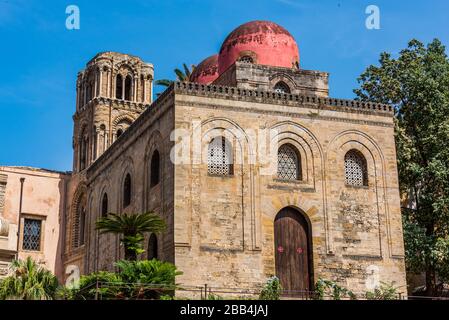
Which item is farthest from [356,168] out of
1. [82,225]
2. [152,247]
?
[82,225]

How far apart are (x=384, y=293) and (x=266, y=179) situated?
5343mm

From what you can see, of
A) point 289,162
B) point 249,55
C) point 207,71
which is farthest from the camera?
point 207,71

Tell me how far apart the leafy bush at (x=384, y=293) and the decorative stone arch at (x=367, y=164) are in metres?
1.10

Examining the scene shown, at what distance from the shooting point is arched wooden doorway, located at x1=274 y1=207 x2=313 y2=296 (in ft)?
85.4

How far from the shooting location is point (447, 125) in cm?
2964

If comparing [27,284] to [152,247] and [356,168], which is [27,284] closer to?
[152,247]

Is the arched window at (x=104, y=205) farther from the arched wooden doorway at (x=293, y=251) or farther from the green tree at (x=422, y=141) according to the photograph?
the green tree at (x=422, y=141)

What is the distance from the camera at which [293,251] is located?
86.3 ft

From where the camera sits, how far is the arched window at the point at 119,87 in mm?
44656

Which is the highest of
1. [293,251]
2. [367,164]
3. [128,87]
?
A: [128,87]

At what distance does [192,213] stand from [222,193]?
126 cm

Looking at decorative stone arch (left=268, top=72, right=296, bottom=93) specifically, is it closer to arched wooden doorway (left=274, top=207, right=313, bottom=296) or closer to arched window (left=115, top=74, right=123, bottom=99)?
arched wooden doorway (left=274, top=207, right=313, bottom=296)

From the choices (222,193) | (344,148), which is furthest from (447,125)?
(222,193)

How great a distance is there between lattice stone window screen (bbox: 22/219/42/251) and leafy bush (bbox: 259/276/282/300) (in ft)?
56.6
